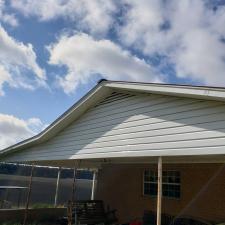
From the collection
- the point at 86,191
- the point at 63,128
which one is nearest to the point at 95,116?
the point at 63,128

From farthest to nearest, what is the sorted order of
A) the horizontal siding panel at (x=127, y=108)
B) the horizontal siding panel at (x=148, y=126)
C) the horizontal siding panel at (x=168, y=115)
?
the horizontal siding panel at (x=127, y=108)
the horizontal siding panel at (x=168, y=115)
the horizontal siding panel at (x=148, y=126)

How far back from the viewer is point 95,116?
1016cm

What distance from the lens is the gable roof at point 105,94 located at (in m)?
6.25

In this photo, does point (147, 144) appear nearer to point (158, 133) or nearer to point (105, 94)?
point (158, 133)

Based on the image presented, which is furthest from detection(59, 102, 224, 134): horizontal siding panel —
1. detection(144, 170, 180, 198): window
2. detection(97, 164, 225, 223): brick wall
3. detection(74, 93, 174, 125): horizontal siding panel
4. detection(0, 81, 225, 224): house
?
detection(144, 170, 180, 198): window

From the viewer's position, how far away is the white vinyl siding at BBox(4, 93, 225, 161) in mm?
6367

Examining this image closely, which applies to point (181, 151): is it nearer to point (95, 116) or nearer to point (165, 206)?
point (95, 116)

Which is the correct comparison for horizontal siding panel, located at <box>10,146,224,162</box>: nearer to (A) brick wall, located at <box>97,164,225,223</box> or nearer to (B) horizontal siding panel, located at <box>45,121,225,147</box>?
(B) horizontal siding panel, located at <box>45,121,225,147</box>

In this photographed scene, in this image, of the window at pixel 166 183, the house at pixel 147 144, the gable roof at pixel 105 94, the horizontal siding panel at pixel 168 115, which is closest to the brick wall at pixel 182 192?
the house at pixel 147 144

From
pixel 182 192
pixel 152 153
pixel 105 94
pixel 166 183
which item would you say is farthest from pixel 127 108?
pixel 166 183

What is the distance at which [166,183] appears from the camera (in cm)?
1262

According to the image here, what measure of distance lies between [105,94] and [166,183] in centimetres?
464

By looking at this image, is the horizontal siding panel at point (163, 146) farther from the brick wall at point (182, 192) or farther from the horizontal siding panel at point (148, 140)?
the brick wall at point (182, 192)

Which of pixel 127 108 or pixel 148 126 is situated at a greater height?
pixel 127 108
